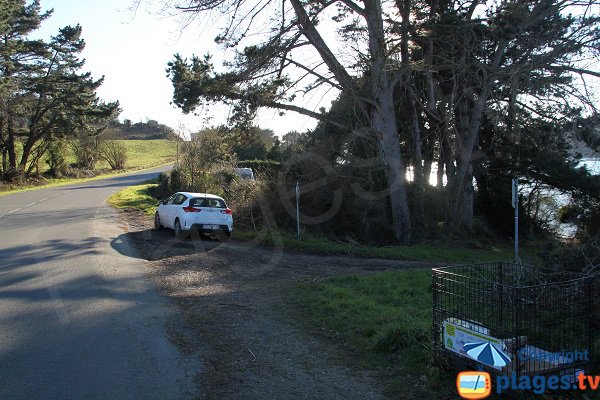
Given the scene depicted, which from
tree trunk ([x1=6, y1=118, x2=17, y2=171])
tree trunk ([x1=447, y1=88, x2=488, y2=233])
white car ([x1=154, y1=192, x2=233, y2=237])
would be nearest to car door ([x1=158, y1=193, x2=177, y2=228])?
white car ([x1=154, y1=192, x2=233, y2=237])

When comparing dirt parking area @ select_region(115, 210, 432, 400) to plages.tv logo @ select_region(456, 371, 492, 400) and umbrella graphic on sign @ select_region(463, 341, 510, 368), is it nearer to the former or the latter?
plages.tv logo @ select_region(456, 371, 492, 400)

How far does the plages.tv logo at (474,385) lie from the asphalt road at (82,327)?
273cm

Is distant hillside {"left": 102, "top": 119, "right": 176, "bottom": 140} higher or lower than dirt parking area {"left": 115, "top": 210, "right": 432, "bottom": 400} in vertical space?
higher

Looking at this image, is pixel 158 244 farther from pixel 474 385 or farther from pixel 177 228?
pixel 474 385

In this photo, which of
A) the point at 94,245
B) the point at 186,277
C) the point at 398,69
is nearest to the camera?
the point at 186,277

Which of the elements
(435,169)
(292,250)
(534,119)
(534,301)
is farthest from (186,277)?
(435,169)

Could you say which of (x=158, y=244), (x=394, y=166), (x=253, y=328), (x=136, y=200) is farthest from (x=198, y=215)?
(x=136, y=200)

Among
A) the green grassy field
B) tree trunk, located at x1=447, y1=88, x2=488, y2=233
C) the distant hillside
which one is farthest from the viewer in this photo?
the distant hillside

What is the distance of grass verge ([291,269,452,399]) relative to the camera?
18.5 ft

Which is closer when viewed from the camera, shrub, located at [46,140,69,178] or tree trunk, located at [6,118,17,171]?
tree trunk, located at [6,118,17,171]

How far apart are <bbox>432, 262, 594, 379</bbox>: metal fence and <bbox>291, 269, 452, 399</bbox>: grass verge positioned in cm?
43

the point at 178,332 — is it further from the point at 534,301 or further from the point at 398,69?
the point at 398,69

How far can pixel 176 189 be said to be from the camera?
96.4ft

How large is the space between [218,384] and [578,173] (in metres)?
24.9
